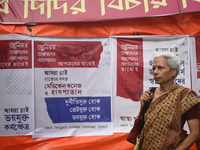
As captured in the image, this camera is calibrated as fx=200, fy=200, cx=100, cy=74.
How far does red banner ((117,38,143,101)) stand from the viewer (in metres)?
3.14

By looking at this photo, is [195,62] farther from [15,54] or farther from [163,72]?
[15,54]

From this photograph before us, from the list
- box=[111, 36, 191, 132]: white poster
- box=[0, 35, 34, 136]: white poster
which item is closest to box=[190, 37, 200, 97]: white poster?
box=[111, 36, 191, 132]: white poster

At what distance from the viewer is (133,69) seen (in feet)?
10.3

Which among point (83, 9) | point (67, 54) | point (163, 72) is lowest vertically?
point (163, 72)

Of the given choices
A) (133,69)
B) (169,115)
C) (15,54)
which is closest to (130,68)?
(133,69)

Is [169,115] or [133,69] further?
[133,69]

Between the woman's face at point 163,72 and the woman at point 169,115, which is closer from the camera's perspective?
the woman at point 169,115

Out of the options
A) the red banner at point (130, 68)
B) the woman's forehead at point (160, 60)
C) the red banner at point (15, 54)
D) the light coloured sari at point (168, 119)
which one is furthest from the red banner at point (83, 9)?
the light coloured sari at point (168, 119)

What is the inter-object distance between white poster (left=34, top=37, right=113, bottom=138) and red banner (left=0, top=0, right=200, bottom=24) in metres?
0.35

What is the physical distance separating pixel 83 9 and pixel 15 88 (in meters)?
1.60

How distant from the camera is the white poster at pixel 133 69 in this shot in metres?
3.14

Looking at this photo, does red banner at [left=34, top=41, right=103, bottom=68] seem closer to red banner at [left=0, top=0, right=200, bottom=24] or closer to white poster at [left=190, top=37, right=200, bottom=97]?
red banner at [left=0, top=0, right=200, bottom=24]

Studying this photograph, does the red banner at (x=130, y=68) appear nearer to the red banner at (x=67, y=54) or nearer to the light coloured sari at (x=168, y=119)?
the red banner at (x=67, y=54)

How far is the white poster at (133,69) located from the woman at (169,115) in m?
1.24
